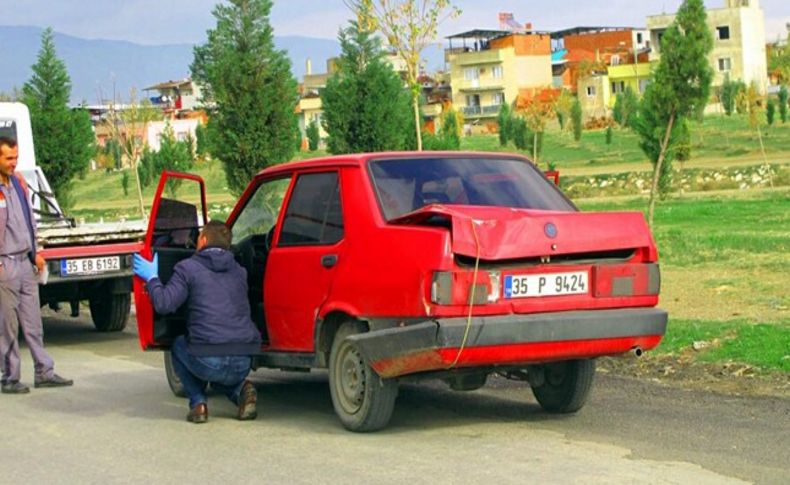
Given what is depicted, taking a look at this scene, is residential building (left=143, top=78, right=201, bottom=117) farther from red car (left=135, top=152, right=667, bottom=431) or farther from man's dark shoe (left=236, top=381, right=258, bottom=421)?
man's dark shoe (left=236, top=381, right=258, bottom=421)

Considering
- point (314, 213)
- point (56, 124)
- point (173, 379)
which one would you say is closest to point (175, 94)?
point (56, 124)

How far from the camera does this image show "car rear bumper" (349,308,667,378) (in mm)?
7961

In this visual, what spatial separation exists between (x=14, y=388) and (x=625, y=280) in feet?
17.4

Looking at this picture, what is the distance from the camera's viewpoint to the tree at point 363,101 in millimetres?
27125

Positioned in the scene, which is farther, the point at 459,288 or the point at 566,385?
the point at 566,385

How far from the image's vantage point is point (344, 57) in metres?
27.5

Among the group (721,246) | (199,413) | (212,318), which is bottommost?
(721,246)

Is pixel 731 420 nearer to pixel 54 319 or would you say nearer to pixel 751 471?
pixel 751 471

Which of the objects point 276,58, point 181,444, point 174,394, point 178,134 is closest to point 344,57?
point 276,58

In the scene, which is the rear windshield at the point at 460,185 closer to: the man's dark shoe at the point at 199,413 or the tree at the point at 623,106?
the man's dark shoe at the point at 199,413

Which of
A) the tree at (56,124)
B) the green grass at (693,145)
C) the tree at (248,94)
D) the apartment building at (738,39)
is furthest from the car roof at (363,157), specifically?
the apartment building at (738,39)

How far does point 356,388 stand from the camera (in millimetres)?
8852

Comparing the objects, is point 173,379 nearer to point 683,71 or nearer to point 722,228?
point 683,71

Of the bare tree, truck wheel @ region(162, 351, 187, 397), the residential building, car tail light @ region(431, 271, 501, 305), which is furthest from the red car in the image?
the residential building
